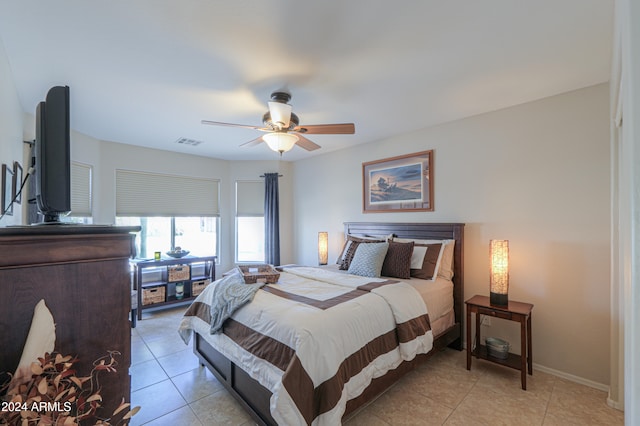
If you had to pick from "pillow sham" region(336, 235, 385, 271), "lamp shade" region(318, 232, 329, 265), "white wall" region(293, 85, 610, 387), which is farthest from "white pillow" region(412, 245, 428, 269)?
"lamp shade" region(318, 232, 329, 265)

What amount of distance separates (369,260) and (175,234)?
3.73 meters

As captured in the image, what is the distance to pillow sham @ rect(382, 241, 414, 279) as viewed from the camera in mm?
3052

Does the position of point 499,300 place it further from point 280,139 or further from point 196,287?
point 196,287

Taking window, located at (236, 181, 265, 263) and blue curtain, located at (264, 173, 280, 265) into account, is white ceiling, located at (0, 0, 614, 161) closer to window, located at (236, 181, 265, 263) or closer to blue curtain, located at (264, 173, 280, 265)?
blue curtain, located at (264, 173, 280, 265)

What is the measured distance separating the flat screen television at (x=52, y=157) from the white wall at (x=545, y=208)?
11.4 ft

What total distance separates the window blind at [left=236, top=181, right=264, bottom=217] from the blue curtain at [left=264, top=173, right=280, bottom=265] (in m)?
0.22

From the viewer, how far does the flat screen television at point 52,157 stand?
104cm

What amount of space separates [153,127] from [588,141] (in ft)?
15.7

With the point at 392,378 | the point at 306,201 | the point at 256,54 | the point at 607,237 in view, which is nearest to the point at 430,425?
the point at 392,378

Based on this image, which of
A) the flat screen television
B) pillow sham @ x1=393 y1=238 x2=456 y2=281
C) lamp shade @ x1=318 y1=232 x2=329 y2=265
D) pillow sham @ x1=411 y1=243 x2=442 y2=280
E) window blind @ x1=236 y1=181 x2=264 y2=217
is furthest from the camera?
Answer: window blind @ x1=236 y1=181 x2=264 y2=217

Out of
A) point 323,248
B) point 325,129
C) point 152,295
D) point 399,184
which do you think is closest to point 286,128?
point 325,129

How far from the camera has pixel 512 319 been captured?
8.16 ft

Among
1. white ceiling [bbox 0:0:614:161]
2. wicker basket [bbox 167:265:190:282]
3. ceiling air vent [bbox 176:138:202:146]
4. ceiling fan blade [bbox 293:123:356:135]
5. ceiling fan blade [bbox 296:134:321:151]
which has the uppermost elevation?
white ceiling [bbox 0:0:614:161]

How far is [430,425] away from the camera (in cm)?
199
